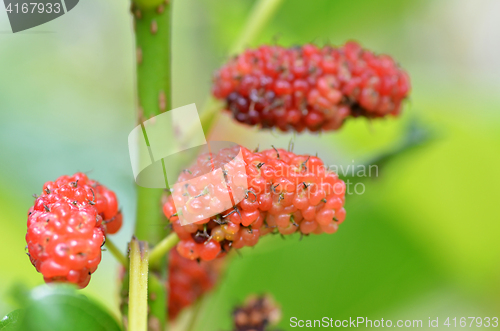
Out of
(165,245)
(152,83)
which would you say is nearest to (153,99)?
(152,83)

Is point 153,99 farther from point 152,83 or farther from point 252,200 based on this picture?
point 252,200

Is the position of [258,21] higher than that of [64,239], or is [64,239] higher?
[258,21]

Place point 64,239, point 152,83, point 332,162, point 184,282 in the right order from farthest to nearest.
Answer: point 332,162 < point 184,282 < point 152,83 < point 64,239

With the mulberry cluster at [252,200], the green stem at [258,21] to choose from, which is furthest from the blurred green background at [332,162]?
the mulberry cluster at [252,200]

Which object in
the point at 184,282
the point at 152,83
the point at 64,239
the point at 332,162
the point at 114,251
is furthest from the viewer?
the point at 332,162

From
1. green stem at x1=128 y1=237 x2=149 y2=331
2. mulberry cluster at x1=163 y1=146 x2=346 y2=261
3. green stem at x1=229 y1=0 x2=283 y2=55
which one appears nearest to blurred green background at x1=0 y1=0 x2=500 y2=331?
green stem at x1=229 y1=0 x2=283 y2=55

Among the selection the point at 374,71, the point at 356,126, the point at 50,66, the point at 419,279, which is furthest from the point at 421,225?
the point at 50,66
